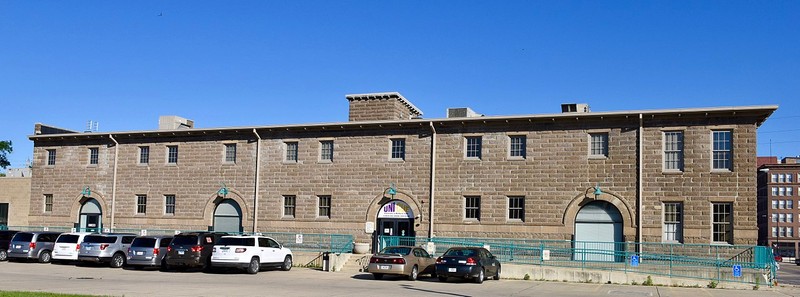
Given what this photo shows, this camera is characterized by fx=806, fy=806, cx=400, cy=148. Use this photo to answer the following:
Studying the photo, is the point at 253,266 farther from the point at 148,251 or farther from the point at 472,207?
the point at 472,207

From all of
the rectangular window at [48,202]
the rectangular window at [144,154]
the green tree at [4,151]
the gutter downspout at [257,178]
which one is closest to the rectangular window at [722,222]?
the gutter downspout at [257,178]

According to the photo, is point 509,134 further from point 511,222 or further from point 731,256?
point 731,256

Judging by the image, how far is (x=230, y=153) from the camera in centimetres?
4219

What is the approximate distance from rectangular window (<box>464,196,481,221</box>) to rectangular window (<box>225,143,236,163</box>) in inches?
504

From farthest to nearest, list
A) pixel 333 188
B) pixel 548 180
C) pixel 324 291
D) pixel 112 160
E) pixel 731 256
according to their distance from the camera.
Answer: pixel 112 160 < pixel 333 188 < pixel 548 180 < pixel 731 256 < pixel 324 291

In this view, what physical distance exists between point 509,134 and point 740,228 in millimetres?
10412

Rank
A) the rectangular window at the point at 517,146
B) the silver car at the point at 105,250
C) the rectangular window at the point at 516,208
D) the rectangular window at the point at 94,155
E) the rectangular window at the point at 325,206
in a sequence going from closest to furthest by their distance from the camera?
the silver car at the point at 105,250, the rectangular window at the point at 516,208, the rectangular window at the point at 517,146, the rectangular window at the point at 325,206, the rectangular window at the point at 94,155

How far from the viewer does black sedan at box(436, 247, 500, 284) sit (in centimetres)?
2655

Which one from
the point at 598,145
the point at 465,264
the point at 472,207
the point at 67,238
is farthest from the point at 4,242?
the point at 598,145

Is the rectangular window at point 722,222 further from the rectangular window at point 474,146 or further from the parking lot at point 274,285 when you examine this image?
the rectangular window at point 474,146

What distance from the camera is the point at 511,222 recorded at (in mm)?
36000

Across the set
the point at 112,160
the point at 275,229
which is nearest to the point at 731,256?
the point at 275,229

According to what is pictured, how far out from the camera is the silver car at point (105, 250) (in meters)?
31.8

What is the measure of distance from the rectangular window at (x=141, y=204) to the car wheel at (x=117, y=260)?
11871 mm
